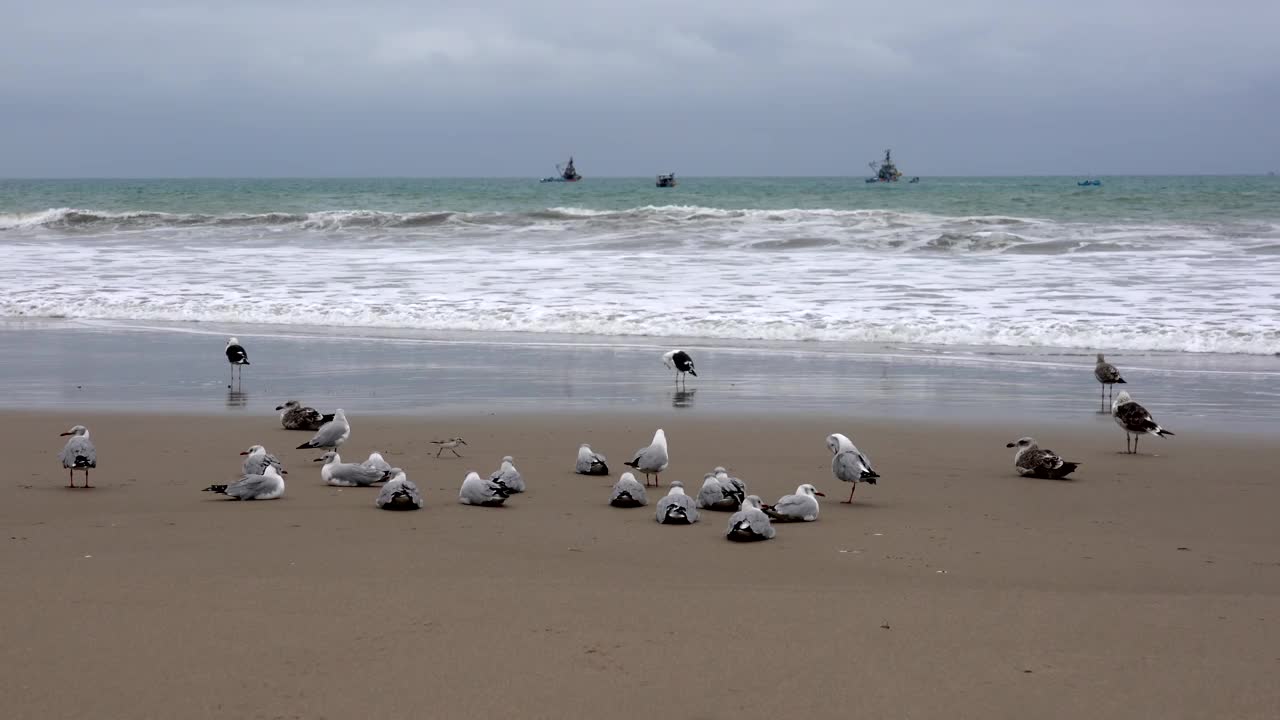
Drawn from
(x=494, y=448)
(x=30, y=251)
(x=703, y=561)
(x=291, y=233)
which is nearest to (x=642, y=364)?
(x=494, y=448)

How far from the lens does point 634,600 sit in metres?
5.19

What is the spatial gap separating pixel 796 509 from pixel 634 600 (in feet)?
6.13

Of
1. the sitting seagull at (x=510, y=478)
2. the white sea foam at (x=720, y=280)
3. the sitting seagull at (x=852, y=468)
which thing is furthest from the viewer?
the white sea foam at (x=720, y=280)

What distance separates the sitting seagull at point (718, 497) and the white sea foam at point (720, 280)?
31.2 ft

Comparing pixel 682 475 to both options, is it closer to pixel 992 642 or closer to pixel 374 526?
pixel 374 526

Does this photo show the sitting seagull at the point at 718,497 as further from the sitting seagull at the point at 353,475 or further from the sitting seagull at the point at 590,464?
the sitting seagull at the point at 353,475

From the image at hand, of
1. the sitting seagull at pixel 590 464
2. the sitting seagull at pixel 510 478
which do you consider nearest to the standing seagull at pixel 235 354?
the sitting seagull at pixel 590 464

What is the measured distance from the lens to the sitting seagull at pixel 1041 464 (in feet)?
26.9

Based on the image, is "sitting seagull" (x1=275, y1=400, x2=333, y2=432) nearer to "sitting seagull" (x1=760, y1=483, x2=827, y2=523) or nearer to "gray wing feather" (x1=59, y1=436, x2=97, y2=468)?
"gray wing feather" (x1=59, y1=436, x2=97, y2=468)

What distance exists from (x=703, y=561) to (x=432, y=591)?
54.1 inches

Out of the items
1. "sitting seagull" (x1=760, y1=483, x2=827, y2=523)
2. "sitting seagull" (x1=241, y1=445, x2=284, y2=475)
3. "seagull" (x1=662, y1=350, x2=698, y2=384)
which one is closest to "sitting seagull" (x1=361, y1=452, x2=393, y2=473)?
"sitting seagull" (x1=241, y1=445, x2=284, y2=475)

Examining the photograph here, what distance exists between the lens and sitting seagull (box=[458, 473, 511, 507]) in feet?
23.5

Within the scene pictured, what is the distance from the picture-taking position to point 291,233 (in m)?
39.7

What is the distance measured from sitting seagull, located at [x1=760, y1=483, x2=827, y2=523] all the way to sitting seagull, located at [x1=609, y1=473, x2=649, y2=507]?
79 centimetres
